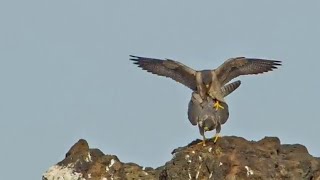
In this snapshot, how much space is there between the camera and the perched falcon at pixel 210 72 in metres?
23.3

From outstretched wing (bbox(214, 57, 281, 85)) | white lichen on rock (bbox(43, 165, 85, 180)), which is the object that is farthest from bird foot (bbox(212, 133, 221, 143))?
white lichen on rock (bbox(43, 165, 85, 180))

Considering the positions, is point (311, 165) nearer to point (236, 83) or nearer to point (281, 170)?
point (281, 170)

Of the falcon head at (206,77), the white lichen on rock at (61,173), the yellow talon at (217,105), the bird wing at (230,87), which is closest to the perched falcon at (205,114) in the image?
the yellow talon at (217,105)

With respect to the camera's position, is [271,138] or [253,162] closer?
[253,162]

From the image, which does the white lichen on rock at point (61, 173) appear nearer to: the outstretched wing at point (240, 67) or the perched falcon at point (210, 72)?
the perched falcon at point (210, 72)

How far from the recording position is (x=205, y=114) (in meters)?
23.0

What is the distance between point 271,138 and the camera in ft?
72.3

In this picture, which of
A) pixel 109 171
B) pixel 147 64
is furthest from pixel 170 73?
pixel 109 171

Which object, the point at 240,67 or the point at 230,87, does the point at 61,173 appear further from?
the point at 240,67

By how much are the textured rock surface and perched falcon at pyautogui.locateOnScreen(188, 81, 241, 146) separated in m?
0.90

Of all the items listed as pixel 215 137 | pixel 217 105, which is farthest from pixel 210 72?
pixel 215 137

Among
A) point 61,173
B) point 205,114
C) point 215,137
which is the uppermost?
point 205,114

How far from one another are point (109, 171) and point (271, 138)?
12.5 feet

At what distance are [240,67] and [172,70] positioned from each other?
1728 millimetres
